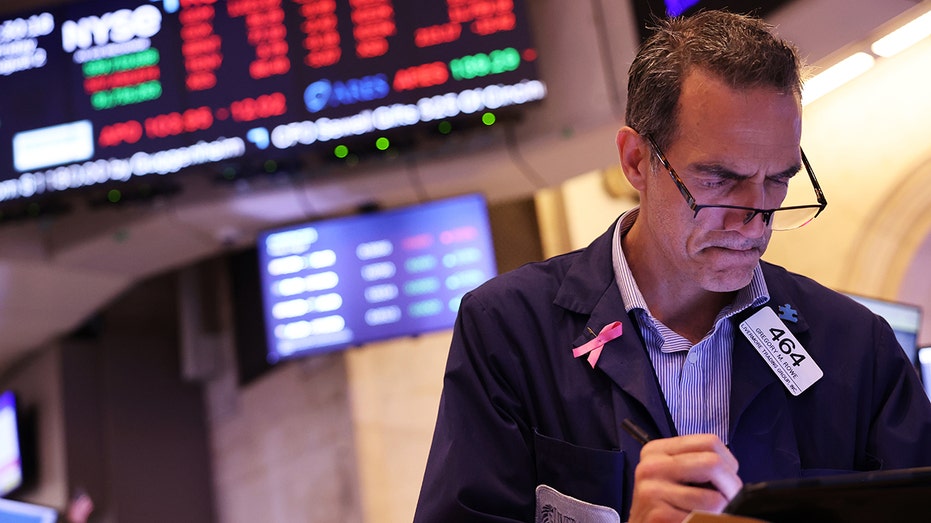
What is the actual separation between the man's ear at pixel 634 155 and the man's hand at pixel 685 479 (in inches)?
22.1

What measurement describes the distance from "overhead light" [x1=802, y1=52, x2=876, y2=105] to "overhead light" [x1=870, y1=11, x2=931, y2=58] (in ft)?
0.21

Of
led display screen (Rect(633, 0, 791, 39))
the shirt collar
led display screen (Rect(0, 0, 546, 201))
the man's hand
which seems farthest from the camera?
led display screen (Rect(0, 0, 546, 201))

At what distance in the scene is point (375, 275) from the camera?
470 cm

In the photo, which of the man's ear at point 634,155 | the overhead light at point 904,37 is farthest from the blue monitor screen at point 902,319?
the overhead light at point 904,37

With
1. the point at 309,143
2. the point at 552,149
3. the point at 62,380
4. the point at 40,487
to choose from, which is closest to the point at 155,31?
the point at 309,143

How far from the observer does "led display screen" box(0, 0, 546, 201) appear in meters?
4.23

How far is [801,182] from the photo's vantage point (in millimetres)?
1703

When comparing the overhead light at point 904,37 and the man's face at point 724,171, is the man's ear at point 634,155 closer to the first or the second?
the man's face at point 724,171

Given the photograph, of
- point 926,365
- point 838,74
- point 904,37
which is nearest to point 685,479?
point 926,365

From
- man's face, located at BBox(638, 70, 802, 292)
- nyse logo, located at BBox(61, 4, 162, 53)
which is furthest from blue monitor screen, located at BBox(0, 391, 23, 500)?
man's face, located at BBox(638, 70, 802, 292)

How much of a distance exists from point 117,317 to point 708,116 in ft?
20.0

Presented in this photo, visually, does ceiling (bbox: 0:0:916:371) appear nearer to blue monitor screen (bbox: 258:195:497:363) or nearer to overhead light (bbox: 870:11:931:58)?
blue monitor screen (bbox: 258:195:497:363)

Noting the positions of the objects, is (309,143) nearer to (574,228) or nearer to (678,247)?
(574,228)

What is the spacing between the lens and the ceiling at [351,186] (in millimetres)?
4387
